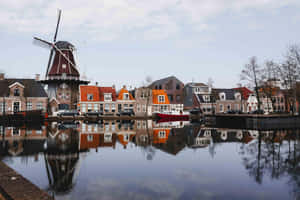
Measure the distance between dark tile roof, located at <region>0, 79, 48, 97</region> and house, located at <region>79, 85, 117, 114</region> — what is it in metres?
8.79

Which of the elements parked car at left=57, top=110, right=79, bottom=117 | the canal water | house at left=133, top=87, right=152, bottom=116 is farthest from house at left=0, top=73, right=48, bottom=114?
the canal water

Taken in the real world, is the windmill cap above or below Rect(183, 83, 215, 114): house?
above

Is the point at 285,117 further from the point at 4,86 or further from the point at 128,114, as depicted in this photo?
the point at 4,86

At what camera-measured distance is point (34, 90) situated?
57250 millimetres

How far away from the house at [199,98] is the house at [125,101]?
19876mm

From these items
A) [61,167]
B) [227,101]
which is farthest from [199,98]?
[61,167]

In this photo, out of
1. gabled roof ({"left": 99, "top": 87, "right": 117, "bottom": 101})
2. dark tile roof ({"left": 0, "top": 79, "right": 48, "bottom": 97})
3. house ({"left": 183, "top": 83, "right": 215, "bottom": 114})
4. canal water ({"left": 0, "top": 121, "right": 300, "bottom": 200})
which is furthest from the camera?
house ({"left": 183, "top": 83, "right": 215, "bottom": 114})

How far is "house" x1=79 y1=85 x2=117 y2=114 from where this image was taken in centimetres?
6216

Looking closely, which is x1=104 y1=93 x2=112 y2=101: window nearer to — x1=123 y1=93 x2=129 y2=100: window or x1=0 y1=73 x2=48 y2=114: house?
x1=123 y1=93 x2=129 y2=100: window

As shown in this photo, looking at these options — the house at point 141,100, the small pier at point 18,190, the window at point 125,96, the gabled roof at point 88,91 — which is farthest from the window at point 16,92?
the small pier at point 18,190

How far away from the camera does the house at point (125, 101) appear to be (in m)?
65.0

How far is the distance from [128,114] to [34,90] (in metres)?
21.7

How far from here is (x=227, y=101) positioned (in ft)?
253

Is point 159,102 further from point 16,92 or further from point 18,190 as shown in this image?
point 18,190
